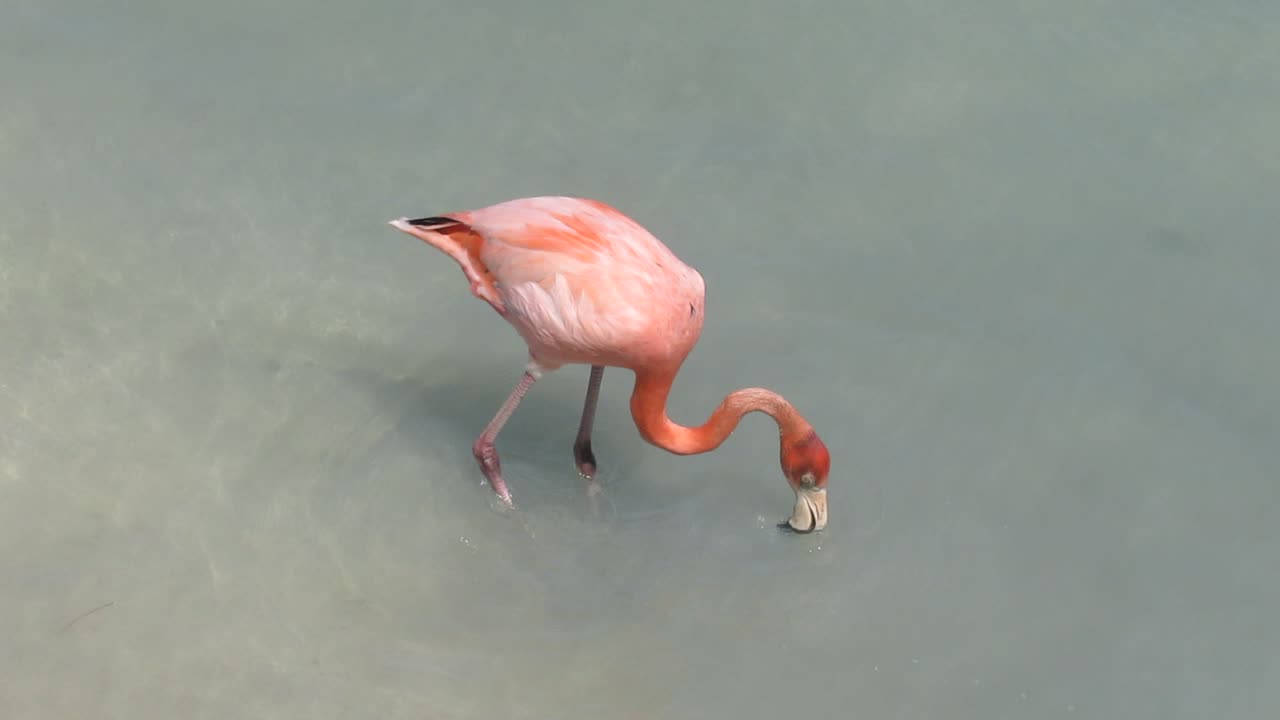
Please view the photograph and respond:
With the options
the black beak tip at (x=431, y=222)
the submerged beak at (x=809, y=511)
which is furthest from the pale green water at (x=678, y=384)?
the black beak tip at (x=431, y=222)

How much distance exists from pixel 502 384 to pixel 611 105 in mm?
2253

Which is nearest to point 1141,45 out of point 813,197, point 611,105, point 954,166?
point 954,166

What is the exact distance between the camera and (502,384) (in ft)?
27.1

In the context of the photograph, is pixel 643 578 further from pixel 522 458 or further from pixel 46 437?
pixel 46 437

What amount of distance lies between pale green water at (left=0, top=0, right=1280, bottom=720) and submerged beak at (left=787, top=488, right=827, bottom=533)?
17 centimetres

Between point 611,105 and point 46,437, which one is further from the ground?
point 611,105

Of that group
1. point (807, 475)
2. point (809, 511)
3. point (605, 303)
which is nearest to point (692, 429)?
point (807, 475)

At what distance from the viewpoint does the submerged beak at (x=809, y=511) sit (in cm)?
735

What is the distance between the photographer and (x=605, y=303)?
22.6 ft

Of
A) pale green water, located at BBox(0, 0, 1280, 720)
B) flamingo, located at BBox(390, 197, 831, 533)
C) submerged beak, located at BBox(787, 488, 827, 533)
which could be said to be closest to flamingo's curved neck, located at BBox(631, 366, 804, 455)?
flamingo, located at BBox(390, 197, 831, 533)

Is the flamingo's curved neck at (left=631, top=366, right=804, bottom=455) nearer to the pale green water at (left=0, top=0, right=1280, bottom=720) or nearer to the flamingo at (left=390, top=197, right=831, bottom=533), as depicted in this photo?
the flamingo at (left=390, top=197, right=831, bottom=533)

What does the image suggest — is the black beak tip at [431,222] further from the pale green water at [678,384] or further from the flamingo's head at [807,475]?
the flamingo's head at [807,475]

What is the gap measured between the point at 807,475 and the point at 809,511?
0.97 ft

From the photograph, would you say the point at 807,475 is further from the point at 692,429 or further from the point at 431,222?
the point at 431,222
